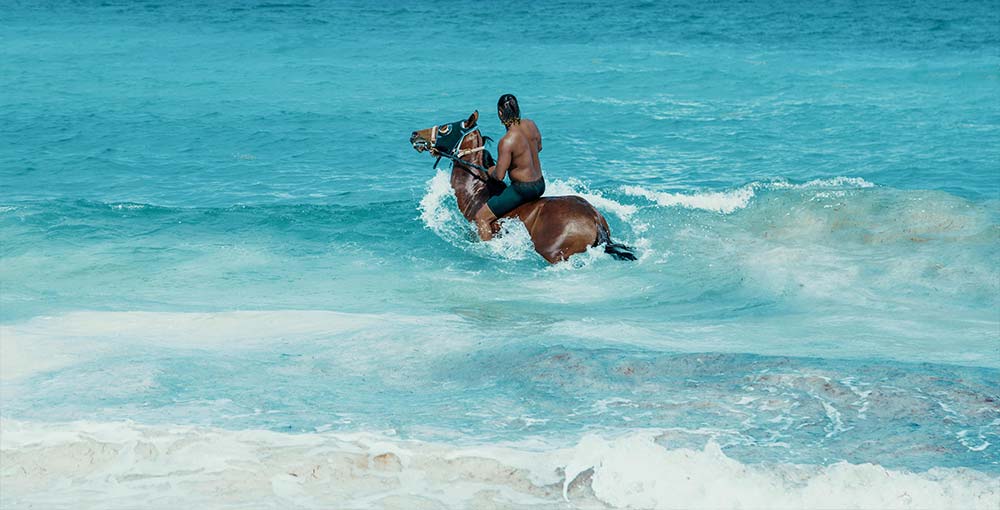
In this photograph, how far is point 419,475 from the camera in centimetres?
607

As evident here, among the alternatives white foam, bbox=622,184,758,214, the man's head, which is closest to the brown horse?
the man's head

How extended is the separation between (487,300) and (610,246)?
176 cm

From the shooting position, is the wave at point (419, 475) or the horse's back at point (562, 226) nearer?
the wave at point (419, 475)

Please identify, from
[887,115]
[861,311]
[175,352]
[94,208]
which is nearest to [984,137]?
[887,115]

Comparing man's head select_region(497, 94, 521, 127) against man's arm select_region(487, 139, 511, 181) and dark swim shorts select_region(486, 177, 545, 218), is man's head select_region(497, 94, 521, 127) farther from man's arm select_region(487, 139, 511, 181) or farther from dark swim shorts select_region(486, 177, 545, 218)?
dark swim shorts select_region(486, 177, 545, 218)

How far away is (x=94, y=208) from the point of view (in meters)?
13.8

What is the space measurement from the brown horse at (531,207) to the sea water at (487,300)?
226mm

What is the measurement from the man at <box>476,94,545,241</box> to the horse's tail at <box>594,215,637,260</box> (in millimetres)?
769

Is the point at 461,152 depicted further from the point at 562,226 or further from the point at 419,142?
the point at 562,226

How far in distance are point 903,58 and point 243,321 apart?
26.3 m

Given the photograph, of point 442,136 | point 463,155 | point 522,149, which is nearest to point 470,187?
point 463,155

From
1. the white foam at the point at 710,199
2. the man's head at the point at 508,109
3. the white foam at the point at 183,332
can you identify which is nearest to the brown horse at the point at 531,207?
the man's head at the point at 508,109

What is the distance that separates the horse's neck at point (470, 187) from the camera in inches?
480

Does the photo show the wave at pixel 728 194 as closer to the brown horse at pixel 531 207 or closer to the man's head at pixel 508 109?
the brown horse at pixel 531 207
